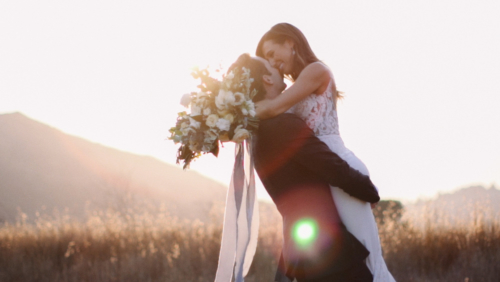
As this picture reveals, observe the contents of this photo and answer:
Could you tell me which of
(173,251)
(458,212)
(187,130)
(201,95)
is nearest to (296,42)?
(201,95)

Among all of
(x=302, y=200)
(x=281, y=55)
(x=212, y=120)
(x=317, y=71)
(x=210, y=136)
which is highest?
(x=281, y=55)

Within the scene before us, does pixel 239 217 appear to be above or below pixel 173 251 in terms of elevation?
above

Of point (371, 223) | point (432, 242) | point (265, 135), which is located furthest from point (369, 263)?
point (432, 242)

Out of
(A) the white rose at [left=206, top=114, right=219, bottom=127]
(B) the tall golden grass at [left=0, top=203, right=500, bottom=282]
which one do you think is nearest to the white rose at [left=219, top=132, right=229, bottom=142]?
(A) the white rose at [left=206, top=114, right=219, bottom=127]

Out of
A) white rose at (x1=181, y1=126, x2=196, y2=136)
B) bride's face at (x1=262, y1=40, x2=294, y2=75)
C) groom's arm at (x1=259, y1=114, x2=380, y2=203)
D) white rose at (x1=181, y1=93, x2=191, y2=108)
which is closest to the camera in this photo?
groom's arm at (x1=259, y1=114, x2=380, y2=203)

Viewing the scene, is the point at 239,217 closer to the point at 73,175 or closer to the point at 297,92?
the point at 297,92

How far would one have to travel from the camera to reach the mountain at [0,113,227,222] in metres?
41.4

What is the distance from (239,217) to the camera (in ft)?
10.9

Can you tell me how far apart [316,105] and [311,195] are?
73cm

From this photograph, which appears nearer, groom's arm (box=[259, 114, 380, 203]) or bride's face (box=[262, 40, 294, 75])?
groom's arm (box=[259, 114, 380, 203])

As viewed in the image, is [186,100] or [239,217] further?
[239,217]

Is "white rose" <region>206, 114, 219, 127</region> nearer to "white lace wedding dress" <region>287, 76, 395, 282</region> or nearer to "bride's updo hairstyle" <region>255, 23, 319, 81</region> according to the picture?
"white lace wedding dress" <region>287, 76, 395, 282</region>

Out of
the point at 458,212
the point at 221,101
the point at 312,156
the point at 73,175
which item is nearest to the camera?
the point at 312,156

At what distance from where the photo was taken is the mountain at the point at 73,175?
41.4 metres
